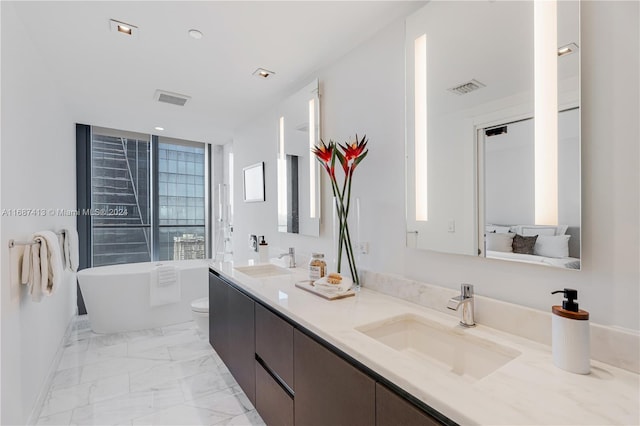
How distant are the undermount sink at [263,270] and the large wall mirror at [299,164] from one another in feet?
1.08

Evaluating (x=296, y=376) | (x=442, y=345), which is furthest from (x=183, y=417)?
(x=442, y=345)

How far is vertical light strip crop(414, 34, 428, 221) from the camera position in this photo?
149 cm

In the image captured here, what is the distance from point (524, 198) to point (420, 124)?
601mm

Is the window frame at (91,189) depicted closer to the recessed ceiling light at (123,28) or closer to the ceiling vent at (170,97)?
the ceiling vent at (170,97)

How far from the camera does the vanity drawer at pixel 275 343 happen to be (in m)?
1.36

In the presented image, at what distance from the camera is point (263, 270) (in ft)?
8.10

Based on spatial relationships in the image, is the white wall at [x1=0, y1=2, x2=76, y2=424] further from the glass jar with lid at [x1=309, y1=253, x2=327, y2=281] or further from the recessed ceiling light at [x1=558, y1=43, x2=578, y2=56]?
the recessed ceiling light at [x1=558, y1=43, x2=578, y2=56]

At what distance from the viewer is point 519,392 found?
2.47 feet

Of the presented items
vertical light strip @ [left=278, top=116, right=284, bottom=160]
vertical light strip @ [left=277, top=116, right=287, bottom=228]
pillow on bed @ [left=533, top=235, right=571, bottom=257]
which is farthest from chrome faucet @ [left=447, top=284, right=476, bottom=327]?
vertical light strip @ [left=278, top=116, right=284, bottom=160]

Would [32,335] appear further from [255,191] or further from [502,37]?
[502,37]

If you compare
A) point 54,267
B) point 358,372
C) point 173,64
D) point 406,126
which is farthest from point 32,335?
point 406,126

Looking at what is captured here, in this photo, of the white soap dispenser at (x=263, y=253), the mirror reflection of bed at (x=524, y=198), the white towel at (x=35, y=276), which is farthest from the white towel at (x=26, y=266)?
the mirror reflection of bed at (x=524, y=198)

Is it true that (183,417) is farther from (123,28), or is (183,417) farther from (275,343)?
(123,28)

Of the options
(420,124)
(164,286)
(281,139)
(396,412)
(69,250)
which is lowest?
(164,286)
